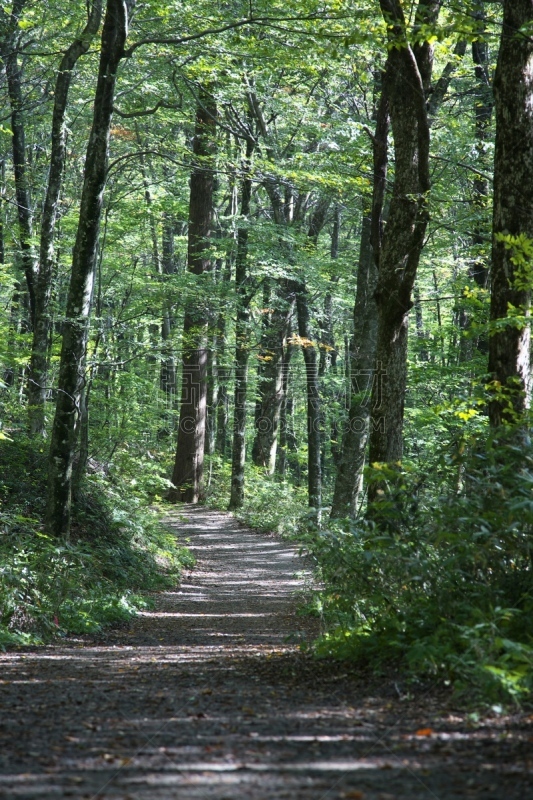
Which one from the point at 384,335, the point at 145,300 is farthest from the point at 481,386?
the point at 145,300

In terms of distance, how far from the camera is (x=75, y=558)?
380 inches

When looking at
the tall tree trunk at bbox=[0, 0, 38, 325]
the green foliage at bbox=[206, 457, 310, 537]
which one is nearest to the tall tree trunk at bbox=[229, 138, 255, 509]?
the green foliage at bbox=[206, 457, 310, 537]

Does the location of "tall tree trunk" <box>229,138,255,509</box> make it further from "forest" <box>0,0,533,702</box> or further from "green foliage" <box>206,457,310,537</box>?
"green foliage" <box>206,457,310,537</box>

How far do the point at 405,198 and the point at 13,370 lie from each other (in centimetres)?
1477

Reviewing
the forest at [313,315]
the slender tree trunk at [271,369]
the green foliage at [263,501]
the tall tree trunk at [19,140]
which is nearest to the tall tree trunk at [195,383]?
the forest at [313,315]

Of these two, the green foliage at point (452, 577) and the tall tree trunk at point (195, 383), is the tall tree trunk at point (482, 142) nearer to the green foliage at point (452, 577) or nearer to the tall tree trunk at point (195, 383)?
the green foliage at point (452, 577)

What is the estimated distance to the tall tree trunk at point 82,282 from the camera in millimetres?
9500

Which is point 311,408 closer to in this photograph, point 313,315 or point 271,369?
point 313,315

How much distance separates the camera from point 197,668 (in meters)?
6.05

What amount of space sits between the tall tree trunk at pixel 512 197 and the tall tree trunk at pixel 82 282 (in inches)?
200

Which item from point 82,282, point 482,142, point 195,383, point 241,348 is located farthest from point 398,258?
point 195,383

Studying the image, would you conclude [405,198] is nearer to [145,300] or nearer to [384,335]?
[384,335]

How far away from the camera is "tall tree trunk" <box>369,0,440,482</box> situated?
8523 millimetres

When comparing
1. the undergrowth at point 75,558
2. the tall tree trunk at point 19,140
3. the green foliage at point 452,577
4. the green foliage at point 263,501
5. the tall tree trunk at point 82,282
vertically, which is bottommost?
the green foliage at point 263,501
